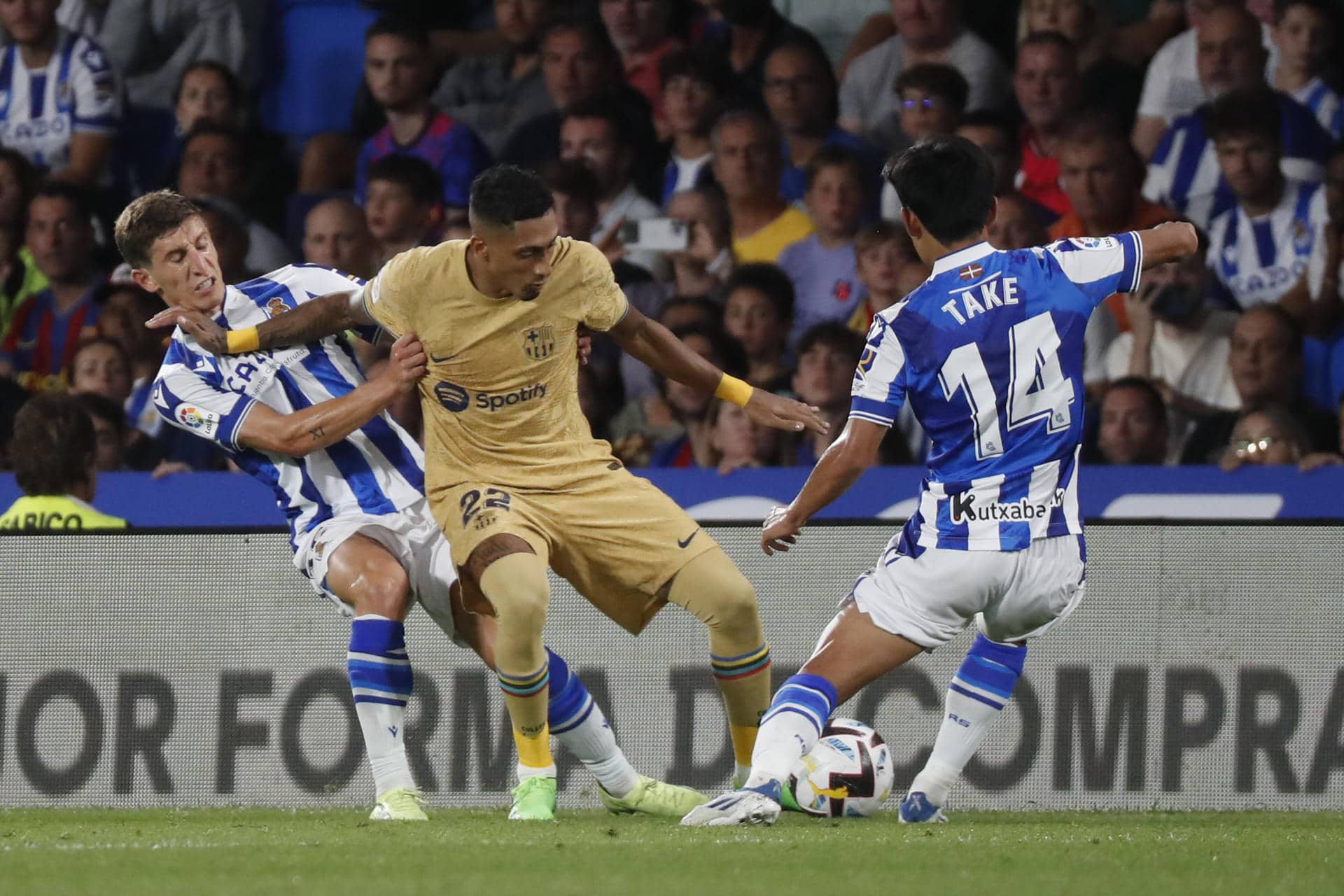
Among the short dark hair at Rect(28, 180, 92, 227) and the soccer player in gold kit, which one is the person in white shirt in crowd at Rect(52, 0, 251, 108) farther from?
the soccer player in gold kit

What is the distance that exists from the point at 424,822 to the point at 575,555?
33.8 inches

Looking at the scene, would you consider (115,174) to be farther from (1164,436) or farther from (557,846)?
(557,846)

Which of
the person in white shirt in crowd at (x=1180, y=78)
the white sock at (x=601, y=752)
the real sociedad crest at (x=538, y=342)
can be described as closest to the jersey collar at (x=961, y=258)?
the real sociedad crest at (x=538, y=342)

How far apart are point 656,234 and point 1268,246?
2.85 metres

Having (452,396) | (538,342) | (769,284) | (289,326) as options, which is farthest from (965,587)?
(769,284)

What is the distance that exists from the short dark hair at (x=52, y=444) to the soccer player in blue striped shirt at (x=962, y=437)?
Answer: 3.16 m

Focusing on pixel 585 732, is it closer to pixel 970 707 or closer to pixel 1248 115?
pixel 970 707

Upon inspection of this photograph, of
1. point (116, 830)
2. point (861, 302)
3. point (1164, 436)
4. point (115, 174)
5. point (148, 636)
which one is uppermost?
point (115, 174)

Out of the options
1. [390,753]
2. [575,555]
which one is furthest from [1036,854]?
[390,753]

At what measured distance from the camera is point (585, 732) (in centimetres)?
561

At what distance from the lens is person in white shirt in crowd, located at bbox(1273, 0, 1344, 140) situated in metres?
8.62

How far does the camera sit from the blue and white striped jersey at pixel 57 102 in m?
10.2

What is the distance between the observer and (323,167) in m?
9.99

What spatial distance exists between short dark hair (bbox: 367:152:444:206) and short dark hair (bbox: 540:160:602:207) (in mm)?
592
